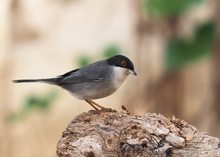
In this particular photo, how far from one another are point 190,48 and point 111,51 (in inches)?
26.8

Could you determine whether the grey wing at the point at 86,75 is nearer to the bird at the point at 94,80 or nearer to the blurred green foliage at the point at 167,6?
the bird at the point at 94,80

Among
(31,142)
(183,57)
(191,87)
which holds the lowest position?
(31,142)

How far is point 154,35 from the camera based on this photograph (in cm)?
636

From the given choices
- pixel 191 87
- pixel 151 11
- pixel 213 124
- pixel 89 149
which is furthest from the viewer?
pixel 191 87

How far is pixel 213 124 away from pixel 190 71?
686mm

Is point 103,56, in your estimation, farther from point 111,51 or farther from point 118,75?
point 118,75

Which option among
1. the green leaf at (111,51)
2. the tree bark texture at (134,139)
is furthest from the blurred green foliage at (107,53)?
the tree bark texture at (134,139)

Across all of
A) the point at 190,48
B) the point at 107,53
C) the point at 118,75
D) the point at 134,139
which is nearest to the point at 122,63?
the point at 118,75

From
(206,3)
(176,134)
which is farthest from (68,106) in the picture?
(176,134)

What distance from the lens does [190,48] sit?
5.99 metres

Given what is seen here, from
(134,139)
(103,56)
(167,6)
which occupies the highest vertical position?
(167,6)

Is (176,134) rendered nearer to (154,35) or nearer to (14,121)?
(14,121)

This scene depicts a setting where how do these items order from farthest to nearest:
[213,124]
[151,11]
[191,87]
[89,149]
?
[191,87], [213,124], [151,11], [89,149]

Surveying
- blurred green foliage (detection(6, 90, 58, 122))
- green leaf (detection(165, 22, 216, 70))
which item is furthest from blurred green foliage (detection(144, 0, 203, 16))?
blurred green foliage (detection(6, 90, 58, 122))
